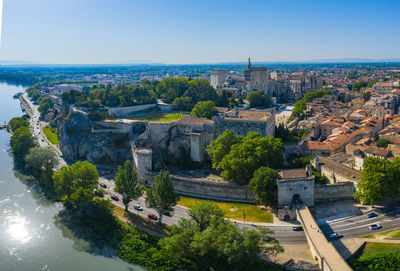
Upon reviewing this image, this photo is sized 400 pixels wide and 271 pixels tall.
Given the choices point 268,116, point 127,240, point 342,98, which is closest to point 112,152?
point 127,240

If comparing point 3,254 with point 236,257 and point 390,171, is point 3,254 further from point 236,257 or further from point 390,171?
point 390,171

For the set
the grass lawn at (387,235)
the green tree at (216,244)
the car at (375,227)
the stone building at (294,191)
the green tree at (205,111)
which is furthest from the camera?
the green tree at (205,111)

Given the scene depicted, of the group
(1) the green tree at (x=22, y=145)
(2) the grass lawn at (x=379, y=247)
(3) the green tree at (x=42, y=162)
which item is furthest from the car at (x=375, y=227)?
(1) the green tree at (x=22, y=145)

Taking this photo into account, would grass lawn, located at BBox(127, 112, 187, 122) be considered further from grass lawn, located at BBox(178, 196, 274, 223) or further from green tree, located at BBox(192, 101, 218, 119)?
grass lawn, located at BBox(178, 196, 274, 223)

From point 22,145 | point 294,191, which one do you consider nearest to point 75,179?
point 22,145

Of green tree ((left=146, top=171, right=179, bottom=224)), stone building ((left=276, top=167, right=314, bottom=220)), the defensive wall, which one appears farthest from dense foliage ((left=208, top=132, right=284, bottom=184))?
green tree ((left=146, top=171, right=179, bottom=224))

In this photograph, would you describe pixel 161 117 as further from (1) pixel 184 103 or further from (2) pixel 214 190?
(2) pixel 214 190

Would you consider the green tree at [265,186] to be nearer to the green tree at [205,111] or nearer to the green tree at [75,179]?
the green tree at [75,179]
